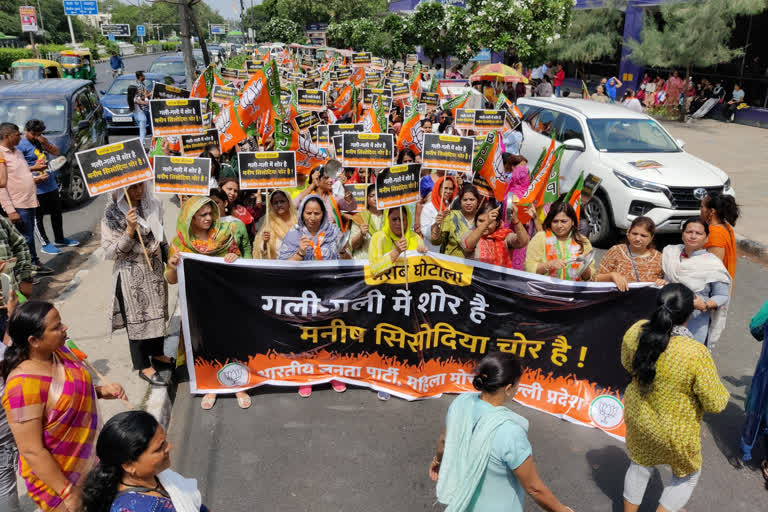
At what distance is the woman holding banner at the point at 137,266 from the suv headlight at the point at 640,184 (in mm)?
6434

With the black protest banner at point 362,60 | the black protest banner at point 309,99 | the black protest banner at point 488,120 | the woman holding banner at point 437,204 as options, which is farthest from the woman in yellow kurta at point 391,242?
the black protest banner at point 362,60

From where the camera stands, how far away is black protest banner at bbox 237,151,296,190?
197 inches

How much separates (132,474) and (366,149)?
3.69 meters

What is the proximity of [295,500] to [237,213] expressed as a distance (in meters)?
3.05

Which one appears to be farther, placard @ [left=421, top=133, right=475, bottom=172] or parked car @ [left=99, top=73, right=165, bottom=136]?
parked car @ [left=99, top=73, right=165, bottom=136]

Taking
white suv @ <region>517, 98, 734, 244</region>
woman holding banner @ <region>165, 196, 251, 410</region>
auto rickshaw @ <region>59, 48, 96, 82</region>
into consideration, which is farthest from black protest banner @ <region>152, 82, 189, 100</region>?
auto rickshaw @ <region>59, 48, 96, 82</region>

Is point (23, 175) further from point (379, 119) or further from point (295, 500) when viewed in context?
point (295, 500)

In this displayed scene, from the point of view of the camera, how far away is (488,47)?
21.4 metres

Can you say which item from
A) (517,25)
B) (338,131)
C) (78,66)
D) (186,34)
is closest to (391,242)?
(338,131)

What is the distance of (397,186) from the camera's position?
450 cm

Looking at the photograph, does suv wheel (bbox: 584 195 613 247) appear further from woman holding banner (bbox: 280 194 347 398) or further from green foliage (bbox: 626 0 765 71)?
green foliage (bbox: 626 0 765 71)

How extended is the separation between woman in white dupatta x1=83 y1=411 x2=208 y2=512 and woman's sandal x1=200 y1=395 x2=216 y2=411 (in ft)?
9.01

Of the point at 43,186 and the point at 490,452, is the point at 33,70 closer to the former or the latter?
the point at 43,186

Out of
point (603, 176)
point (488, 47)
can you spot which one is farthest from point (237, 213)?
point (488, 47)
